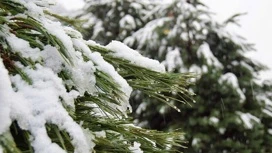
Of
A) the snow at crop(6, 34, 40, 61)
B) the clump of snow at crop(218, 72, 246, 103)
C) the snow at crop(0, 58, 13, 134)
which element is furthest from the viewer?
the clump of snow at crop(218, 72, 246, 103)

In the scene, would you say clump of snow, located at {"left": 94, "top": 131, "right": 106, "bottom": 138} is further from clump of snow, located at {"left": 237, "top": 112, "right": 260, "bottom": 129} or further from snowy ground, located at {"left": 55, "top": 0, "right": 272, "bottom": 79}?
snowy ground, located at {"left": 55, "top": 0, "right": 272, "bottom": 79}

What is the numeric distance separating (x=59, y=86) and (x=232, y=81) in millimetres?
3695

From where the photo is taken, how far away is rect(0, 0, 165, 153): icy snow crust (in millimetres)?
704

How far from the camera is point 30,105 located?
0.73m

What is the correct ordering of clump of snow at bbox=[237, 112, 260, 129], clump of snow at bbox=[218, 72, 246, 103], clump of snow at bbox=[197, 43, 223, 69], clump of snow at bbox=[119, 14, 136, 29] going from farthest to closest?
clump of snow at bbox=[119, 14, 136, 29] < clump of snow at bbox=[197, 43, 223, 69] < clump of snow at bbox=[218, 72, 246, 103] < clump of snow at bbox=[237, 112, 260, 129]

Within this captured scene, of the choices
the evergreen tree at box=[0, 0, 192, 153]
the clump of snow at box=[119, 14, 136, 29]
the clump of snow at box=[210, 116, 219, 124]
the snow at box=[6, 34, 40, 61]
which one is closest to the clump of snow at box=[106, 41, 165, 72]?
the evergreen tree at box=[0, 0, 192, 153]

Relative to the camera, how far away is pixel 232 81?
14.1 ft

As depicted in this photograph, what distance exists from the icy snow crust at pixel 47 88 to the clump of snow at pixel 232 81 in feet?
11.4

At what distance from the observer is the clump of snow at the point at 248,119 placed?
4170 millimetres

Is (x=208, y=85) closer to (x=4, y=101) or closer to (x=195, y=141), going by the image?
(x=195, y=141)

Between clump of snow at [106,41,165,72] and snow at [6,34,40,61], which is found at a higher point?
snow at [6,34,40,61]

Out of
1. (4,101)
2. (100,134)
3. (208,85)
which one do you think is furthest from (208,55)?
(4,101)

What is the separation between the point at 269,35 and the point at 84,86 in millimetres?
11322

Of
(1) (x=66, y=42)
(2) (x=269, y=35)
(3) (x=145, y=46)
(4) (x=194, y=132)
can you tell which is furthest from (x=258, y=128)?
(2) (x=269, y=35)
